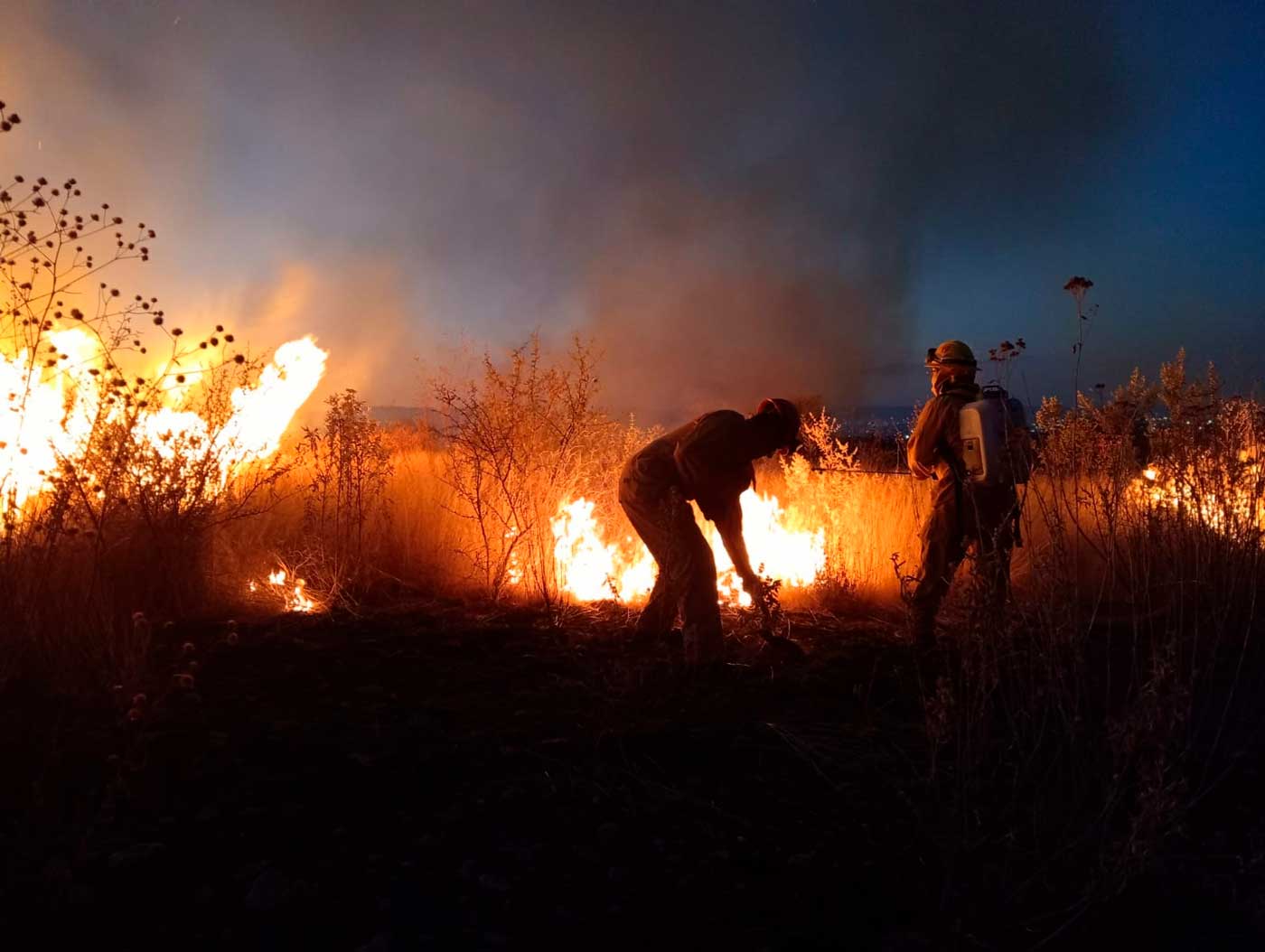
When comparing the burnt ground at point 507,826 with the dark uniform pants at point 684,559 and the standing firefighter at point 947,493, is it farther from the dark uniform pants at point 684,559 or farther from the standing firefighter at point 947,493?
the standing firefighter at point 947,493

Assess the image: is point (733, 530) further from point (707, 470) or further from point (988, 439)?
point (988, 439)

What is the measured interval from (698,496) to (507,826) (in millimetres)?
2385

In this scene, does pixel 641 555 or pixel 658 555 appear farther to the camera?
pixel 641 555

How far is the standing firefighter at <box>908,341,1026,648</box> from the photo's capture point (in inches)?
186

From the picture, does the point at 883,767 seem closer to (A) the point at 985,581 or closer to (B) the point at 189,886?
(A) the point at 985,581

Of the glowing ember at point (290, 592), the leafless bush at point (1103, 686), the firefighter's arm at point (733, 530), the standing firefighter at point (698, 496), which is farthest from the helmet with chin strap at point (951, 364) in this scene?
the glowing ember at point (290, 592)

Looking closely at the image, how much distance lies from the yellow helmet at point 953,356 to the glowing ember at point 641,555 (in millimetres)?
Answer: 1934

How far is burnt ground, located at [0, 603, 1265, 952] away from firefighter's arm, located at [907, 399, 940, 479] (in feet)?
5.08

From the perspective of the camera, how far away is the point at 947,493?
482cm

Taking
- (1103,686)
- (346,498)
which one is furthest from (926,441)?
(346,498)

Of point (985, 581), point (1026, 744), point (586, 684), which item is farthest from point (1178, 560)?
point (586, 684)

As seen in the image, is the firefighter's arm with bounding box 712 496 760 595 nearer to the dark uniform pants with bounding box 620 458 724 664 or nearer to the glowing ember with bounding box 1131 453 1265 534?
the dark uniform pants with bounding box 620 458 724 664

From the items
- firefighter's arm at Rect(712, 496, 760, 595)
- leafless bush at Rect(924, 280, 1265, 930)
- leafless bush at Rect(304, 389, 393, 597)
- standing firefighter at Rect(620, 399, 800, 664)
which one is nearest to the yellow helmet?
leafless bush at Rect(924, 280, 1265, 930)

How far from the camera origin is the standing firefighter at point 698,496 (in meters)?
4.39
